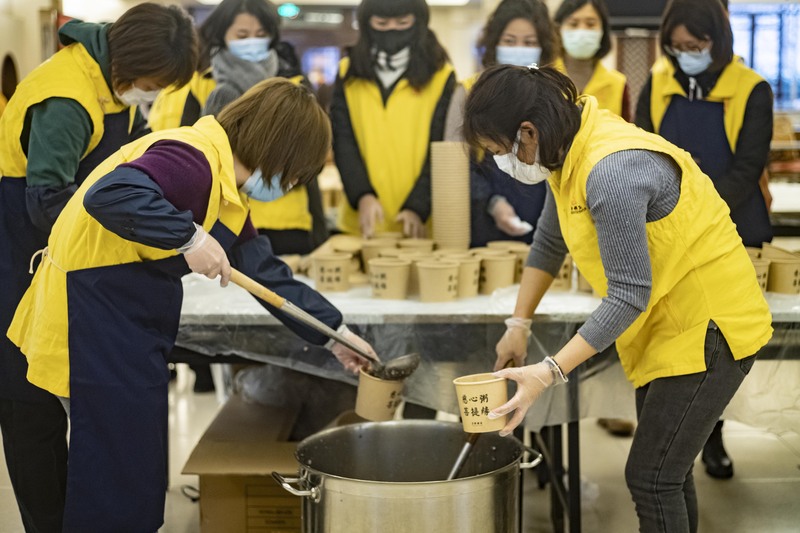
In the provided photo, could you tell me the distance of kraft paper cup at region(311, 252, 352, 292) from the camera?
251cm

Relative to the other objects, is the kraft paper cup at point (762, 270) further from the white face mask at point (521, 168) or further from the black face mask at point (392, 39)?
the black face mask at point (392, 39)

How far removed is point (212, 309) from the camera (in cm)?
232

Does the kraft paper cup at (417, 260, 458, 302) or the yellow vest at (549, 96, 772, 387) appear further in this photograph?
the kraft paper cup at (417, 260, 458, 302)

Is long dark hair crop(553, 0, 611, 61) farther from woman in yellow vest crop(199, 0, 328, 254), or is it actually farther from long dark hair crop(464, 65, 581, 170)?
long dark hair crop(464, 65, 581, 170)

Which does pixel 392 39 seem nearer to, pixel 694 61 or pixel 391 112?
pixel 391 112

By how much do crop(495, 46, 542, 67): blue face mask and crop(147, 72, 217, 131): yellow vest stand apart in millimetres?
926

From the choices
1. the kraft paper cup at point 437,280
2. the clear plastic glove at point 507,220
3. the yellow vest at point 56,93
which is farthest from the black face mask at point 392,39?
the yellow vest at point 56,93

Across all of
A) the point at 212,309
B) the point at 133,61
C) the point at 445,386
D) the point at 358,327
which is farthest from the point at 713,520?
the point at 133,61

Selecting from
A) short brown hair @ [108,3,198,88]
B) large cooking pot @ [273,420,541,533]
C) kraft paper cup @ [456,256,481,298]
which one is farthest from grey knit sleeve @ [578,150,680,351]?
short brown hair @ [108,3,198,88]

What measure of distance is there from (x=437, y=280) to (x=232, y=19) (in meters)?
1.18

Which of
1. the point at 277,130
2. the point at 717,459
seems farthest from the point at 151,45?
the point at 717,459

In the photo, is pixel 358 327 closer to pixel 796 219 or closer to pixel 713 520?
pixel 713 520

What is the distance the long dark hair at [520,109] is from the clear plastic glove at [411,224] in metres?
1.30

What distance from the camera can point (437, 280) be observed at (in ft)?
7.80
